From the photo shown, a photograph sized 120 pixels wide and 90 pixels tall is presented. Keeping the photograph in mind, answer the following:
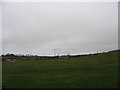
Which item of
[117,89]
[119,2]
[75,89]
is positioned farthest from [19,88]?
[119,2]

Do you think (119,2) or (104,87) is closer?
(104,87)

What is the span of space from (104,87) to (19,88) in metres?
8.46

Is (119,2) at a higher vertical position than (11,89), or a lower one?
higher

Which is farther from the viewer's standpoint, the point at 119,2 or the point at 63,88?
the point at 119,2

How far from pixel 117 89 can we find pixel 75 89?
3.92 m

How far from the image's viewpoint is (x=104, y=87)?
15.8 m

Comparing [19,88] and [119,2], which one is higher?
[119,2]

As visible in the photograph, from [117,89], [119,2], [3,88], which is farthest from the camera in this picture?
[119,2]

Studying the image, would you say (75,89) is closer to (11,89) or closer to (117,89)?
(117,89)

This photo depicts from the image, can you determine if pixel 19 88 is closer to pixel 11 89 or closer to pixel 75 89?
pixel 11 89

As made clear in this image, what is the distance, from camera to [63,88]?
15.8 m

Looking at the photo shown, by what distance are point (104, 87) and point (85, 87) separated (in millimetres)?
1859

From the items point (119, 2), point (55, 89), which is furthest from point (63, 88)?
point (119, 2)

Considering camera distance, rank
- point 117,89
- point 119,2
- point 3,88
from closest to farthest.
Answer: point 117,89 < point 3,88 < point 119,2
